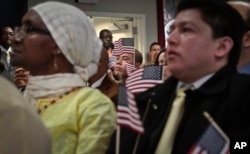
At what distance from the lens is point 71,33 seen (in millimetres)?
1824

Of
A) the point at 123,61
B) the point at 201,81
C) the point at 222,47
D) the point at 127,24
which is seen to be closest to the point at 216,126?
the point at 201,81

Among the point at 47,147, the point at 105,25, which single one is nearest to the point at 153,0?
the point at 105,25

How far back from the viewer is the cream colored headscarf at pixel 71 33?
1.82 meters

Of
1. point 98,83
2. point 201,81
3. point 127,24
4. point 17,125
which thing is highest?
point 17,125

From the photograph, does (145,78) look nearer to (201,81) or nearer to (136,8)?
(201,81)

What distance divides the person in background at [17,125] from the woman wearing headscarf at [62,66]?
732 mm

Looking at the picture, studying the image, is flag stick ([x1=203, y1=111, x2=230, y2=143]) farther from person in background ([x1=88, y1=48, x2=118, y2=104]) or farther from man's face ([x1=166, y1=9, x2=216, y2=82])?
person in background ([x1=88, y1=48, x2=118, y2=104])

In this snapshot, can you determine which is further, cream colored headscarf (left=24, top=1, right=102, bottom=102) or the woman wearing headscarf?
cream colored headscarf (left=24, top=1, right=102, bottom=102)

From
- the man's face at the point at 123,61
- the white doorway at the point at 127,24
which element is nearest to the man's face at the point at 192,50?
the man's face at the point at 123,61

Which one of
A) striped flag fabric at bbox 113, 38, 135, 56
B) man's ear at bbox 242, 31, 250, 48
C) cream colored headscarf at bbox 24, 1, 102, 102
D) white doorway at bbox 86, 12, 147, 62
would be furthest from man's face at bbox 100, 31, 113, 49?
cream colored headscarf at bbox 24, 1, 102, 102

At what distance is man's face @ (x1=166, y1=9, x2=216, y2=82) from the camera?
150cm

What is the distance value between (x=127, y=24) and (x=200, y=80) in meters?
6.53

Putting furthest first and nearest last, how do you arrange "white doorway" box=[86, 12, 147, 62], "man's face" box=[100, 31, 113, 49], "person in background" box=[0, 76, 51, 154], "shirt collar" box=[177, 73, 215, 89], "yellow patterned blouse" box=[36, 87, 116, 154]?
1. "white doorway" box=[86, 12, 147, 62]
2. "man's face" box=[100, 31, 113, 49]
3. "yellow patterned blouse" box=[36, 87, 116, 154]
4. "shirt collar" box=[177, 73, 215, 89]
5. "person in background" box=[0, 76, 51, 154]

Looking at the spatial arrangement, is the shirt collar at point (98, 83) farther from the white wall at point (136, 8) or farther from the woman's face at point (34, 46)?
the white wall at point (136, 8)
